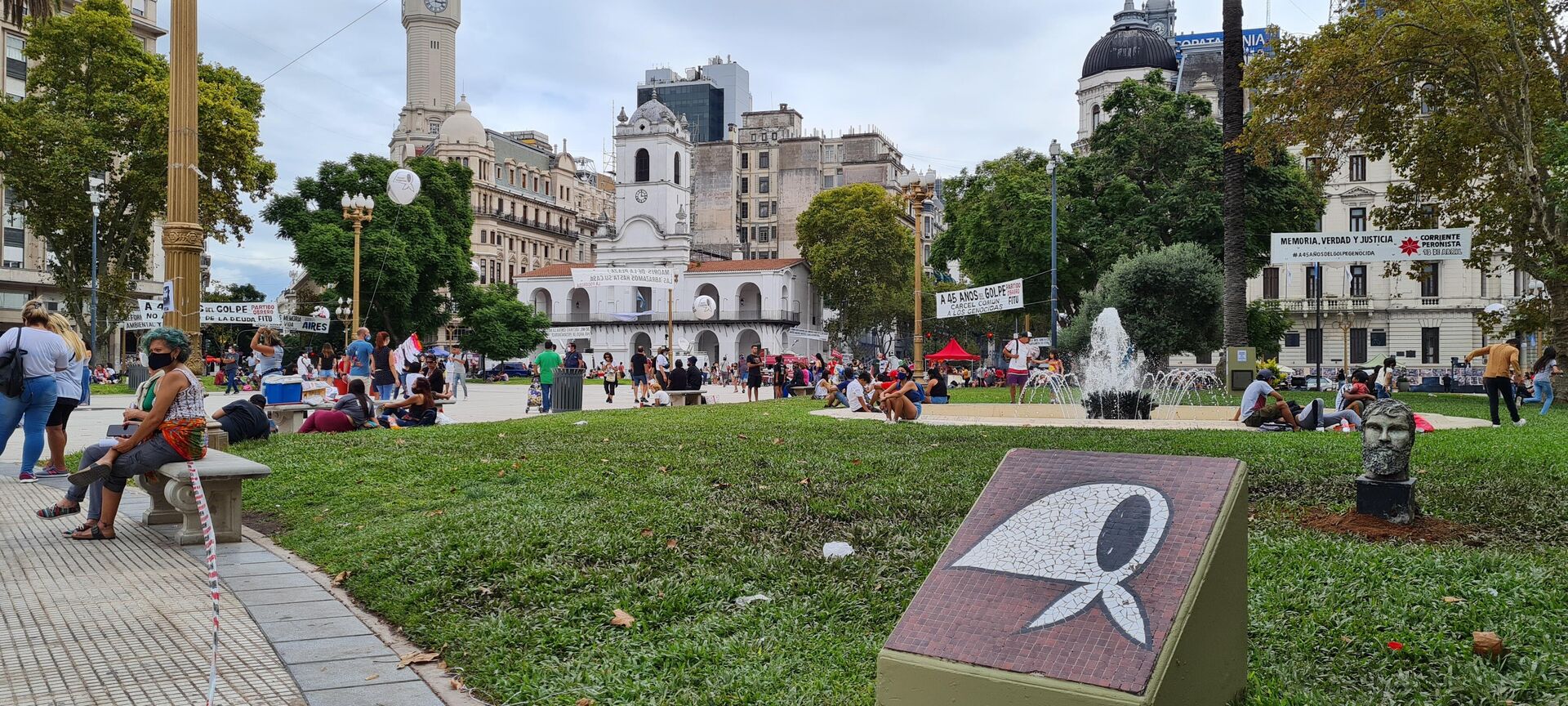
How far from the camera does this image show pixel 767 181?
3583 inches

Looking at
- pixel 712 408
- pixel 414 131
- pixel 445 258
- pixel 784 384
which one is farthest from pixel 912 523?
pixel 414 131

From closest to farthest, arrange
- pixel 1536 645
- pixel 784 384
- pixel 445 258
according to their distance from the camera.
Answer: pixel 1536 645 → pixel 784 384 → pixel 445 258

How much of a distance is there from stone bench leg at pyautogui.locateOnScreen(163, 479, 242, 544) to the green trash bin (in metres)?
13.0

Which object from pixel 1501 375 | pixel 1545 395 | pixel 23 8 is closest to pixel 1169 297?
pixel 1545 395

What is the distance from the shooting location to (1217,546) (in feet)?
9.61

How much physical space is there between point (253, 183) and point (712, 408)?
24.5 meters

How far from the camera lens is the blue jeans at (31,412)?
9.70 meters

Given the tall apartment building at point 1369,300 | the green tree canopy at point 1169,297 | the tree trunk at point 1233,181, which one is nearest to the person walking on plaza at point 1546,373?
the tree trunk at point 1233,181

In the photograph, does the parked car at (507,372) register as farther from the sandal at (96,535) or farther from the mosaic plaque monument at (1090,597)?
the mosaic plaque monument at (1090,597)

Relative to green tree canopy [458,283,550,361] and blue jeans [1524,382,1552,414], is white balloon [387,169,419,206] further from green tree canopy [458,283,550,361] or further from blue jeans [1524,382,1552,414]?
green tree canopy [458,283,550,361]

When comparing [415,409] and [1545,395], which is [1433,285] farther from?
[415,409]

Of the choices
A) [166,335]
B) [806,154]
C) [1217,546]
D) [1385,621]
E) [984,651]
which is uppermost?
[806,154]

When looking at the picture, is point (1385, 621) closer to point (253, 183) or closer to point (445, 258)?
point (253, 183)

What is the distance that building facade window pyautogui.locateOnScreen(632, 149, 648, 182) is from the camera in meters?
72.1
